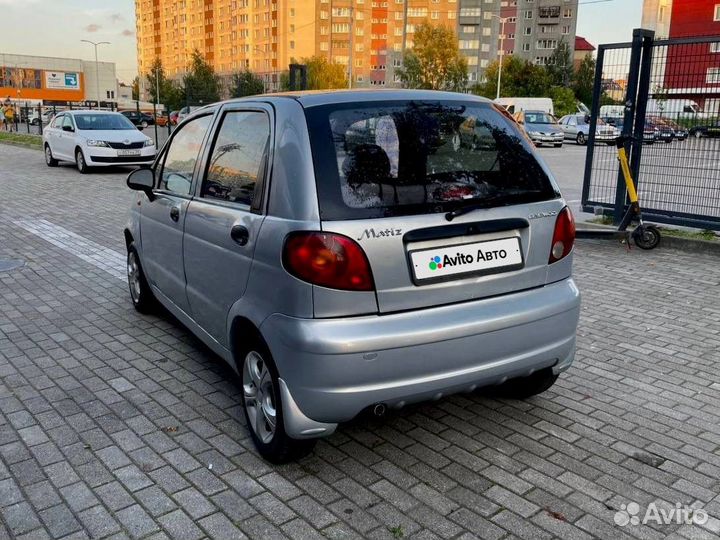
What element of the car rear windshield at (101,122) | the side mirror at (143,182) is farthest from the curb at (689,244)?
the car rear windshield at (101,122)

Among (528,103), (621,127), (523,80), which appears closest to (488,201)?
(621,127)

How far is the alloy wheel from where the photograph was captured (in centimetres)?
336

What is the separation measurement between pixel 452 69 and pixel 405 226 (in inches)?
2897

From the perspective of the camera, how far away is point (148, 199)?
5.04 metres

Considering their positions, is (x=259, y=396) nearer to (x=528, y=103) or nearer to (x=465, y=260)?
(x=465, y=260)

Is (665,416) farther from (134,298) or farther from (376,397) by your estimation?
(134,298)

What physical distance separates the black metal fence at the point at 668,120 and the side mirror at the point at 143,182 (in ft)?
21.4

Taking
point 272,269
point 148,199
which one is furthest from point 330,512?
point 148,199

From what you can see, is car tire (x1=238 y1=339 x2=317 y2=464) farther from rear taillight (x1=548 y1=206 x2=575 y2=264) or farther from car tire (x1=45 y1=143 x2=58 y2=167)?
car tire (x1=45 y1=143 x2=58 y2=167)

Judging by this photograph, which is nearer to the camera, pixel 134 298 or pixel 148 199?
pixel 148 199

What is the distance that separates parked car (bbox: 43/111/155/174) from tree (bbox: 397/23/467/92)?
58.2 meters

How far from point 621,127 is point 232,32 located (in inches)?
5277

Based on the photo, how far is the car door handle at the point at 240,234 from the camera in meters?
3.34

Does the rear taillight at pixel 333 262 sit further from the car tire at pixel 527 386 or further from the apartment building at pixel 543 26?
the apartment building at pixel 543 26
